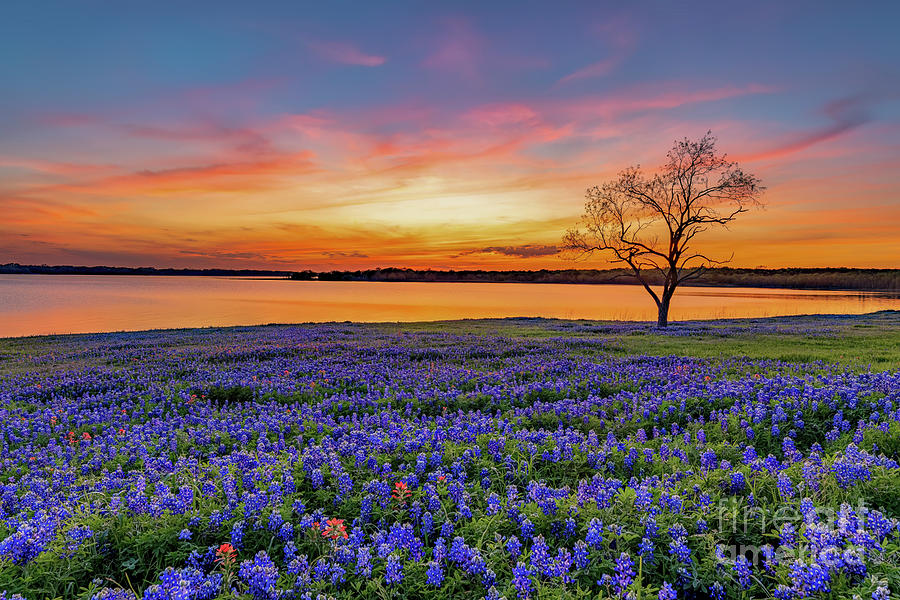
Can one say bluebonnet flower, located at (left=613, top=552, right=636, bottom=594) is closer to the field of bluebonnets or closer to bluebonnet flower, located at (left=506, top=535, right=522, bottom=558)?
the field of bluebonnets

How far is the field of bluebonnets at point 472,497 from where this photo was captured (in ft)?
10.5

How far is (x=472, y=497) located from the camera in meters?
4.75

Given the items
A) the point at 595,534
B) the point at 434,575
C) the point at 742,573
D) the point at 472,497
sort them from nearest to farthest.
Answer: the point at 742,573 < the point at 434,575 < the point at 595,534 < the point at 472,497

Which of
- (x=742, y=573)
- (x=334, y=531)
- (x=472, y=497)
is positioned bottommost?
(x=472, y=497)

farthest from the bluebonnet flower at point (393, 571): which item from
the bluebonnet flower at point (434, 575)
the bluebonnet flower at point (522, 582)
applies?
the bluebonnet flower at point (522, 582)

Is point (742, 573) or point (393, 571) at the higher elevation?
point (742, 573)

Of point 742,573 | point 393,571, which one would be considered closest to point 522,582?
point 393,571

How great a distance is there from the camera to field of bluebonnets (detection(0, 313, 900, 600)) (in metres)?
3.19

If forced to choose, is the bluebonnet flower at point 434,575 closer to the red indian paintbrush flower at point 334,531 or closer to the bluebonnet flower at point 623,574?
the red indian paintbrush flower at point 334,531

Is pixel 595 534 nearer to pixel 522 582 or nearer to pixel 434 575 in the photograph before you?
pixel 522 582

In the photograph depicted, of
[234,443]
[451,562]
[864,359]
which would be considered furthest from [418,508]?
[864,359]

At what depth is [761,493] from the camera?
4473mm

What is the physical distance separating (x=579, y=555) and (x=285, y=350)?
18.3 meters

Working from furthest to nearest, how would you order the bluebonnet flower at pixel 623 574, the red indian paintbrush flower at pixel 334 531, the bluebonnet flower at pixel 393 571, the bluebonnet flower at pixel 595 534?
the red indian paintbrush flower at pixel 334 531
the bluebonnet flower at pixel 595 534
the bluebonnet flower at pixel 393 571
the bluebonnet flower at pixel 623 574
